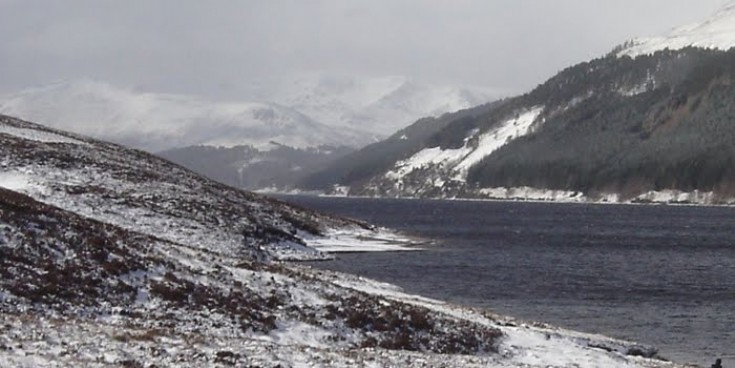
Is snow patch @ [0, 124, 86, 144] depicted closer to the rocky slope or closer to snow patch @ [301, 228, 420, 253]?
snow patch @ [301, 228, 420, 253]

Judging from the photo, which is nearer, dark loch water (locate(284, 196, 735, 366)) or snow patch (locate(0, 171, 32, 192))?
dark loch water (locate(284, 196, 735, 366))

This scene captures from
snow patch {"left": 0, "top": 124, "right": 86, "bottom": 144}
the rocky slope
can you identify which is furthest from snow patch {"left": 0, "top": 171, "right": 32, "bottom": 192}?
the rocky slope

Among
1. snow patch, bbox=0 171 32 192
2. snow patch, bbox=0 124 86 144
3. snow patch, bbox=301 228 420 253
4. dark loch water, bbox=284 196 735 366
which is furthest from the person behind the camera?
snow patch, bbox=0 124 86 144

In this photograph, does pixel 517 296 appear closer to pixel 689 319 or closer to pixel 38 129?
pixel 689 319

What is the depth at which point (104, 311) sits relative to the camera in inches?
1506

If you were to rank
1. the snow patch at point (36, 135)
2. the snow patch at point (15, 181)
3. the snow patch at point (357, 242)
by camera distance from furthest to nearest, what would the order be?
the snow patch at point (36, 135) < the snow patch at point (357, 242) < the snow patch at point (15, 181)

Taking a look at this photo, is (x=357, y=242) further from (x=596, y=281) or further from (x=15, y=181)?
(x=15, y=181)

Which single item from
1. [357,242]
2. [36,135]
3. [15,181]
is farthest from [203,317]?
[36,135]

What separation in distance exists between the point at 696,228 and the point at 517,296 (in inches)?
4865

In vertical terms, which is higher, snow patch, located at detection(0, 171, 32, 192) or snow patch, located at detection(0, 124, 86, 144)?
snow patch, located at detection(0, 124, 86, 144)

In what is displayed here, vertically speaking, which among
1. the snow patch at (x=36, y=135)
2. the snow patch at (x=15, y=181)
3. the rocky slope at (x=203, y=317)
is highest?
the snow patch at (x=36, y=135)

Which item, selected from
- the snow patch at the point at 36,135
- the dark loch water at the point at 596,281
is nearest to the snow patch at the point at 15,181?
the snow patch at the point at 36,135

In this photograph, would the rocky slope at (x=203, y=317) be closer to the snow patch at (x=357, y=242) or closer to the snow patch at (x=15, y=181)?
the snow patch at (x=15, y=181)

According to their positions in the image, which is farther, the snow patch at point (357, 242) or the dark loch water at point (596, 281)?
the snow patch at point (357, 242)
